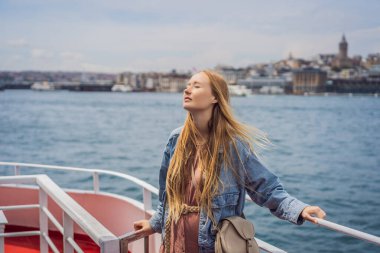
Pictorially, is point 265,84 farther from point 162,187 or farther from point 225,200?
point 225,200

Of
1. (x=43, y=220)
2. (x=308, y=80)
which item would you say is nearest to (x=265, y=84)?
(x=308, y=80)

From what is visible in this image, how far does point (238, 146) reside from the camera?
1442 mm

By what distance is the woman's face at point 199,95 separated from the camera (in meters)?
1.47

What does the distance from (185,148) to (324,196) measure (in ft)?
68.5

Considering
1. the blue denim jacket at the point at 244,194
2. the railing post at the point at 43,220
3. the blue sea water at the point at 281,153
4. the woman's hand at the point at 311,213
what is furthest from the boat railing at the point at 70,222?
the blue sea water at the point at 281,153

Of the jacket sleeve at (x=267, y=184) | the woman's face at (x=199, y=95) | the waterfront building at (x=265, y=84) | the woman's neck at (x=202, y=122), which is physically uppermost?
the woman's face at (x=199, y=95)

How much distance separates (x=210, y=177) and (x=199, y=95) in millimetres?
219

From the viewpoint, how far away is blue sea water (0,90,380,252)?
15.2 m

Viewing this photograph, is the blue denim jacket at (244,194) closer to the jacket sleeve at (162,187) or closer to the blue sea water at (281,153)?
the jacket sleeve at (162,187)

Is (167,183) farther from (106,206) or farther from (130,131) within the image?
(130,131)

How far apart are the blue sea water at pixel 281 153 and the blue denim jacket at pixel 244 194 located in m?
11.9

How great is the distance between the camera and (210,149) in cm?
145

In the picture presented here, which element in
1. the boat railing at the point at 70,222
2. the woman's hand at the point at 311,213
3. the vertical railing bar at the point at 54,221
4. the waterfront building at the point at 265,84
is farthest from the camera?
the waterfront building at the point at 265,84

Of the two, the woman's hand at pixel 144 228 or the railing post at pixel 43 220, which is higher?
the woman's hand at pixel 144 228
